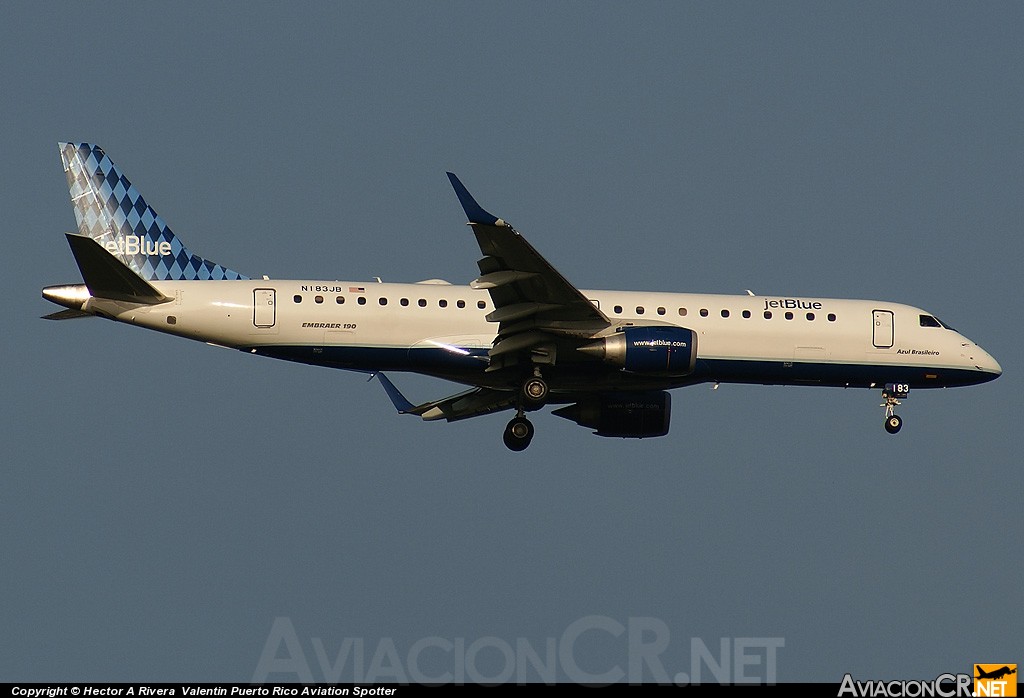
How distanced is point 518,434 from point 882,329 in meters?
10.6

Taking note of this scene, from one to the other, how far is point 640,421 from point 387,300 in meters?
8.61

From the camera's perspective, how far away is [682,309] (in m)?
42.2

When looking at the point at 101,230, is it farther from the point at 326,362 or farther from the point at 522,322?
the point at 522,322

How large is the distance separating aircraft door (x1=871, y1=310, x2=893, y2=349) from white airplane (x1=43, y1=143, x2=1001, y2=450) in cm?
4

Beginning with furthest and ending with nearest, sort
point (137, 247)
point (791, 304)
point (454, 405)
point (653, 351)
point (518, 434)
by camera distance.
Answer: point (454, 405)
point (791, 304)
point (518, 434)
point (137, 247)
point (653, 351)

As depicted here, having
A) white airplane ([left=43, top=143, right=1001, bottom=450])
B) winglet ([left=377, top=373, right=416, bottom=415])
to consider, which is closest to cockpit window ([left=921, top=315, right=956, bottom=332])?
white airplane ([left=43, top=143, right=1001, bottom=450])

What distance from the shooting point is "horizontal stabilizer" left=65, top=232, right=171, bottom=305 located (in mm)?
37719

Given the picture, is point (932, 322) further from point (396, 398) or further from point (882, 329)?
point (396, 398)

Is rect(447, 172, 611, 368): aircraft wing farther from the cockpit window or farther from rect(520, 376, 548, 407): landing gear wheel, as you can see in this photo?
the cockpit window

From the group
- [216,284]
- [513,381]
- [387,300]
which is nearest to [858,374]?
[513,381]

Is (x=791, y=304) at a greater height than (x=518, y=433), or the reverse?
(x=791, y=304)

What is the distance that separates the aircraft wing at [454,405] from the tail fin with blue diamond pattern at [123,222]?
6728 mm

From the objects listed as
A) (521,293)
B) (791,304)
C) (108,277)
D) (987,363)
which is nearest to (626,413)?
(791,304)

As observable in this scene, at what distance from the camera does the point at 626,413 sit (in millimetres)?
44719
